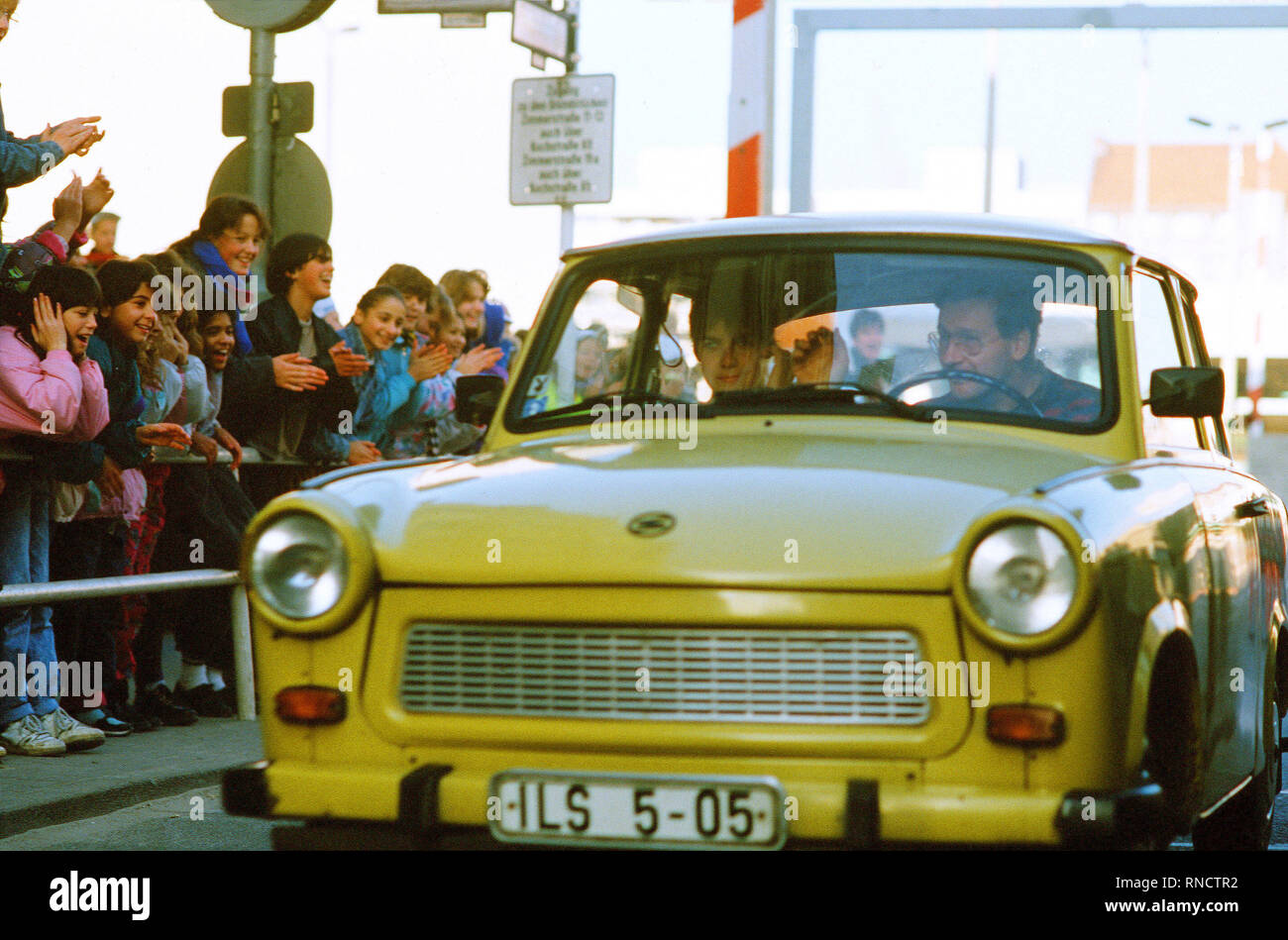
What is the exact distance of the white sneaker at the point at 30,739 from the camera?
6.90 m

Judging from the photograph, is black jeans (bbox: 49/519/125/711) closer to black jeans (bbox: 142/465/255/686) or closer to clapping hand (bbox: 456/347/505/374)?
black jeans (bbox: 142/465/255/686)

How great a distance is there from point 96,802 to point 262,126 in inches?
136

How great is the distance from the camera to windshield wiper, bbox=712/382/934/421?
15.7 feet

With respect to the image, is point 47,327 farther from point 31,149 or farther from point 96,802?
point 96,802

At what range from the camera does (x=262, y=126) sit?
8.56 metres

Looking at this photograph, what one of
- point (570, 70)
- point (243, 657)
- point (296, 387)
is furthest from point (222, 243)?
point (570, 70)

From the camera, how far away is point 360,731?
13.2 ft

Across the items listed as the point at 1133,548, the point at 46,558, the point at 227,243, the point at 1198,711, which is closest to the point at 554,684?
the point at 1133,548

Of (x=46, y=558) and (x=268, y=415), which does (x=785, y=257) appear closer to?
(x=46, y=558)

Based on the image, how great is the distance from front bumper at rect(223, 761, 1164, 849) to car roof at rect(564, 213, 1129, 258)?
179cm

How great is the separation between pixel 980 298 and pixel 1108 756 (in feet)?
5.20

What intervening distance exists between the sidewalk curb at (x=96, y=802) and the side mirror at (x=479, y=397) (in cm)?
119

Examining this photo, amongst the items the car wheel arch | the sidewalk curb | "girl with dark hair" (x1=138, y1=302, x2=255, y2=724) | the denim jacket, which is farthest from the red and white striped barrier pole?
the car wheel arch

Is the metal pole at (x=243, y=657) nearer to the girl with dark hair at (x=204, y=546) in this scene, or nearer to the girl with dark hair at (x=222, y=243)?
the girl with dark hair at (x=204, y=546)
